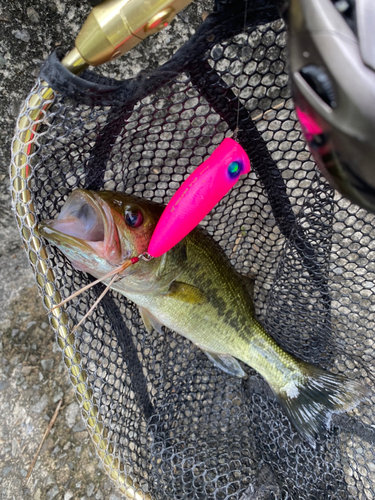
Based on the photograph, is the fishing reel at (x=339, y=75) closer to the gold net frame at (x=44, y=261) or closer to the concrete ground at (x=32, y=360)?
the gold net frame at (x=44, y=261)

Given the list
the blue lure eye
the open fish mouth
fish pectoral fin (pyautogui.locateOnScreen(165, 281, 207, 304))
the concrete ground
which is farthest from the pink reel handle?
the concrete ground

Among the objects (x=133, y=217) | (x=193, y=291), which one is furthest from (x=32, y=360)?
(x=133, y=217)

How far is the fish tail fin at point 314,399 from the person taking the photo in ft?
5.35

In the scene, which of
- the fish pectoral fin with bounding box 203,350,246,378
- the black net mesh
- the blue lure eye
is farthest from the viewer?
the fish pectoral fin with bounding box 203,350,246,378

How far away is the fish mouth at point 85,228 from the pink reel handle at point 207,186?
0.22 metres

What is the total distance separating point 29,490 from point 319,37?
2495 mm

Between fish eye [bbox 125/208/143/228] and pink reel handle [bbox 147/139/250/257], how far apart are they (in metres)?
0.17

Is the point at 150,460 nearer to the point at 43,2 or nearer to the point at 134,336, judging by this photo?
the point at 134,336

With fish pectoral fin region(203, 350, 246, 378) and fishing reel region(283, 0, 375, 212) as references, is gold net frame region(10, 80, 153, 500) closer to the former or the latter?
fish pectoral fin region(203, 350, 246, 378)

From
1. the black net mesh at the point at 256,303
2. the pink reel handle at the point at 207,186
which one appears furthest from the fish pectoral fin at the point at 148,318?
the pink reel handle at the point at 207,186

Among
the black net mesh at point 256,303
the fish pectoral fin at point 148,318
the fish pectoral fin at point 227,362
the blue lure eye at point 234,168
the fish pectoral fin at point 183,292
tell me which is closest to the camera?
the blue lure eye at point 234,168

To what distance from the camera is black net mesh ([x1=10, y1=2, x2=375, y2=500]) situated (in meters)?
1.31

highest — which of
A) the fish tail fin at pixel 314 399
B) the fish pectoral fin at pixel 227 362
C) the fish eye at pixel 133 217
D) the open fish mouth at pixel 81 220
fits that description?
the open fish mouth at pixel 81 220

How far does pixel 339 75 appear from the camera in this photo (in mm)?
574
